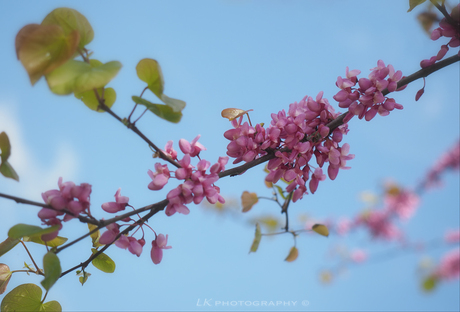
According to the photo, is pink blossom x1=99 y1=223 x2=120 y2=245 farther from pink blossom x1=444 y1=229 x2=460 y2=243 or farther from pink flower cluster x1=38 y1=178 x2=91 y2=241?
pink blossom x1=444 y1=229 x2=460 y2=243

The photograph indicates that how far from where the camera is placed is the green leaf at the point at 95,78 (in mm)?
493

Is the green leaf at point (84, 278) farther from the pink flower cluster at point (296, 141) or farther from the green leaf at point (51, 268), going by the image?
the pink flower cluster at point (296, 141)

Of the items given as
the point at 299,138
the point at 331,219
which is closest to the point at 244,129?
the point at 299,138

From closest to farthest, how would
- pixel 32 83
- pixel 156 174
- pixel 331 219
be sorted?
pixel 32 83 → pixel 156 174 → pixel 331 219

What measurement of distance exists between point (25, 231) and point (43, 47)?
0.26 meters

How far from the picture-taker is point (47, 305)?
26.4 inches

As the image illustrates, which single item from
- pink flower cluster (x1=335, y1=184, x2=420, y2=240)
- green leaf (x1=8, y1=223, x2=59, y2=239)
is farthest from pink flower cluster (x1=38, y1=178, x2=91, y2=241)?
pink flower cluster (x1=335, y1=184, x2=420, y2=240)

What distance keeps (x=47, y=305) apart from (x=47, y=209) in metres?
0.25

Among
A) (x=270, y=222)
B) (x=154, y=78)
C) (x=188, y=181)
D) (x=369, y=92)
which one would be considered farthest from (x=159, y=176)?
(x=270, y=222)

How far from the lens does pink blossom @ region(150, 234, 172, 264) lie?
63 centimetres

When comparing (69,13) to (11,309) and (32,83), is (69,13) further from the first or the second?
(11,309)

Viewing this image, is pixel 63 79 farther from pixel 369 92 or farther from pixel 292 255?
pixel 292 255

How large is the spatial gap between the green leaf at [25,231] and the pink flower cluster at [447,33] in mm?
701

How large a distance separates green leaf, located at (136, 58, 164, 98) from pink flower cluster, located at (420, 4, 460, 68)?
0.49m
